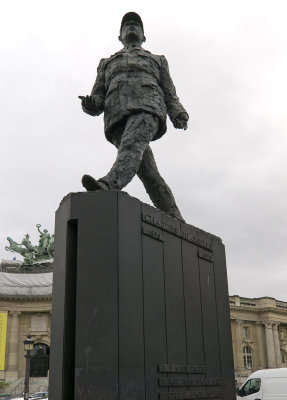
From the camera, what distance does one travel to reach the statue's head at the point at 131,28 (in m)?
5.97

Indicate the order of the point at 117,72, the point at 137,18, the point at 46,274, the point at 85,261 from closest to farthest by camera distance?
the point at 85,261
the point at 117,72
the point at 137,18
the point at 46,274

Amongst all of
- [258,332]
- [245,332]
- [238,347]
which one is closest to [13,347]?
[238,347]

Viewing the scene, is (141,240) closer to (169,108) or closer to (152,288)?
(152,288)

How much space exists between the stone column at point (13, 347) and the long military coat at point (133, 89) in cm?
5163

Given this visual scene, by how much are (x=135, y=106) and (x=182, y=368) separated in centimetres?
281

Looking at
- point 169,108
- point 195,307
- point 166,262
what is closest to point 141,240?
point 166,262

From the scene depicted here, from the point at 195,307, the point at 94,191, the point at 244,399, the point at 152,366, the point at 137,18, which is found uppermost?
the point at 137,18

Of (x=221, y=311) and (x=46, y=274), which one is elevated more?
(x=46, y=274)

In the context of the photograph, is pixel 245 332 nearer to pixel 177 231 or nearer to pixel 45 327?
pixel 45 327

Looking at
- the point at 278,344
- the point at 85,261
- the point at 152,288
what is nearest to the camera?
the point at 85,261

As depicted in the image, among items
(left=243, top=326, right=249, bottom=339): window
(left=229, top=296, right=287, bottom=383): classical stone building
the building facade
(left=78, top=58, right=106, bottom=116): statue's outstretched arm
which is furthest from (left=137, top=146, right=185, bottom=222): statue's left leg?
(left=243, top=326, right=249, bottom=339): window

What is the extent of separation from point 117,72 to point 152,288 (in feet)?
8.45

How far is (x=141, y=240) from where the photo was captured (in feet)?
15.0

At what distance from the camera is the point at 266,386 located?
20.3 metres
